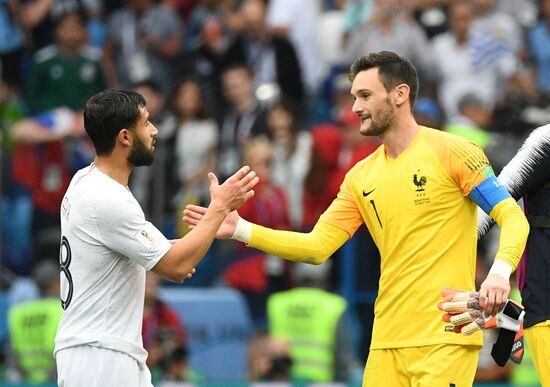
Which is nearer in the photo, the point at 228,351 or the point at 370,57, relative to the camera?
the point at 370,57

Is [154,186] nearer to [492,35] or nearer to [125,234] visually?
[492,35]

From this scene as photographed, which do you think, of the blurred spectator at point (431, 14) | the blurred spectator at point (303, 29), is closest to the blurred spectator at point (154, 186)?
the blurred spectator at point (303, 29)

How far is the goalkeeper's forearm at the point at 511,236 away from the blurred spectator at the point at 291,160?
6.55m

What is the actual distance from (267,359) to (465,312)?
5.96 metres

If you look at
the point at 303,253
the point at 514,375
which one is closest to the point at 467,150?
the point at 303,253

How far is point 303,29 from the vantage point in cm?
1566

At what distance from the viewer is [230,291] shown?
13.7m

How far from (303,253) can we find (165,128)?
6.81 m

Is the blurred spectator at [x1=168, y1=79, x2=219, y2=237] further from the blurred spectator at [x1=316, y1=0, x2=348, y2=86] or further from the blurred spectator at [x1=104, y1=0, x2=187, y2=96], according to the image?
the blurred spectator at [x1=316, y1=0, x2=348, y2=86]

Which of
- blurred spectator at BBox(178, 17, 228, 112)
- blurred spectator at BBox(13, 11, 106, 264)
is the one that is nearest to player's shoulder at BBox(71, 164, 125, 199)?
blurred spectator at BBox(13, 11, 106, 264)

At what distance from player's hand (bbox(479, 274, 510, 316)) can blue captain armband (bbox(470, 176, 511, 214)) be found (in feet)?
1.70

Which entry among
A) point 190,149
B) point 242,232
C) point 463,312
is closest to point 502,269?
point 463,312

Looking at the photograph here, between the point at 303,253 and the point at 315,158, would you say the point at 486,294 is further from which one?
the point at 315,158

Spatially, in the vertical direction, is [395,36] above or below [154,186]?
above
